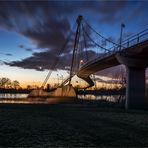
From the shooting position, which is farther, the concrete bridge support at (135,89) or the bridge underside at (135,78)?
the concrete bridge support at (135,89)

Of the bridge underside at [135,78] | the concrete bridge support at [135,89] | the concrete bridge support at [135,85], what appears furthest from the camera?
the concrete bridge support at [135,89]

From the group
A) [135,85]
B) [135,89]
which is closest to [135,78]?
[135,85]

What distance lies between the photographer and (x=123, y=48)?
197 feet

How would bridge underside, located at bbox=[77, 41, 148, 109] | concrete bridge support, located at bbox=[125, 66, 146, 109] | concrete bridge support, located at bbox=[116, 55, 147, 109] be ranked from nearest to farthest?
bridge underside, located at bbox=[77, 41, 148, 109], concrete bridge support, located at bbox=[116, 55, 147, 109], concrete bridge support, located at bbox=[125, 66, 146, 109]

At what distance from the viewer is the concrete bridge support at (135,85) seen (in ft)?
194

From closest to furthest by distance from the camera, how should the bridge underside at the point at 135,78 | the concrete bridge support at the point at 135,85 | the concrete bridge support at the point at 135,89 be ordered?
the bridge underside at the point at 135,78 < the concrete bridge support at the point at 135,85 < the concrete bridge support at the point at 135,89

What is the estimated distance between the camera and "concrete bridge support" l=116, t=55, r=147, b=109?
59.2m

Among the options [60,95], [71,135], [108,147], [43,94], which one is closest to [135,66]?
[71,135]

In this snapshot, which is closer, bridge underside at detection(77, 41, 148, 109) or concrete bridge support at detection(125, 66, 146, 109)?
bridge underside at detection(77, 41, 148, 109)

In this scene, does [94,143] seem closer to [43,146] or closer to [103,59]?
[43,146]

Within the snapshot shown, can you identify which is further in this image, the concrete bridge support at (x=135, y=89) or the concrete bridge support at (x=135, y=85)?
the concrete bridge support at (x=135, y=89)

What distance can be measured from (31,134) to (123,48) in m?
40.7

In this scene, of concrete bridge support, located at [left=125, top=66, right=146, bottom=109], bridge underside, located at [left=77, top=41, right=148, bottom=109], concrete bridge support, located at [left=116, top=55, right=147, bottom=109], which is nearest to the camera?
bridge underside, located at [left=77, top=41, right=148, bottom=109]

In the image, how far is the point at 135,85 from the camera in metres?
59.6
